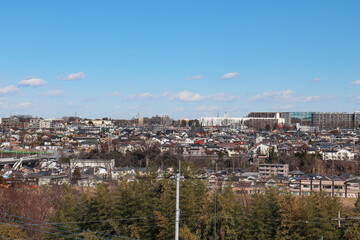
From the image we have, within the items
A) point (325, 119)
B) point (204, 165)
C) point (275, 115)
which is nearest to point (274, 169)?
point (204, 165)

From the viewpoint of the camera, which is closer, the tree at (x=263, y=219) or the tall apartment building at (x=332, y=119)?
the tree at (x=263, y=219)

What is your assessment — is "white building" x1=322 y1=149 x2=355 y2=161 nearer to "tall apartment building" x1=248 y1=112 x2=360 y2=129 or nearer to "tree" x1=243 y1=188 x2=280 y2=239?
"tree" x1=243 y1=188 x2=280 y2=239

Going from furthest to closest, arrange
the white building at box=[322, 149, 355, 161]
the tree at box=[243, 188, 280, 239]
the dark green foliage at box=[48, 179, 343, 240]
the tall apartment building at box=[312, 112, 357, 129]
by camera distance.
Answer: the tall apartment building at box=[312, 112, 357, 129], the white building at box=[322, 149, 355, 161], the tree at box=[243, 188, 280, 239], the dark green foliage at box=[48, 179, 343, 240]

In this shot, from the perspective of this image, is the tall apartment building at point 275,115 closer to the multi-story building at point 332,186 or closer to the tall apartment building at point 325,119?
the tall apartment building at point 325,119

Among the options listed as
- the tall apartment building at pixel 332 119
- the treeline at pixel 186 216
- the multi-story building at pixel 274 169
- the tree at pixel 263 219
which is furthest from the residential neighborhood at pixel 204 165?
the tall apartment building at pixel 332 119

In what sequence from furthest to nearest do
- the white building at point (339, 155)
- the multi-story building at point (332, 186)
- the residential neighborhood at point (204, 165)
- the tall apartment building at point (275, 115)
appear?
1. the tall apartment building at point (275, 115)
2. the white building at point (339, 155)
3. the residential neighborhood at point (204, 165)
4. the multi-story building at point (332, 186)

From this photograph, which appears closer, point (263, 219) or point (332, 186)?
point (263, 219)

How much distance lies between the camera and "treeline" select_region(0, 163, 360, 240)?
4.48 m

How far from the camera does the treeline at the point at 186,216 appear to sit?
4.48 meters

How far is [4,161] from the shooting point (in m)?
14.5

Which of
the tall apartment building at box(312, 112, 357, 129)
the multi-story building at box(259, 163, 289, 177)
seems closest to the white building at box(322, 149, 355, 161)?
the multi-story building at box(259, 163, 289, 177)

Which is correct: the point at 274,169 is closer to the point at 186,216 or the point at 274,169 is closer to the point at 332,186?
the point at 332,186

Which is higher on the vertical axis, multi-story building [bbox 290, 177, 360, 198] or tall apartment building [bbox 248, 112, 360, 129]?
tall apartment building [bbox 248, 112, 360, 129]

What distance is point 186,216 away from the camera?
193 inches
